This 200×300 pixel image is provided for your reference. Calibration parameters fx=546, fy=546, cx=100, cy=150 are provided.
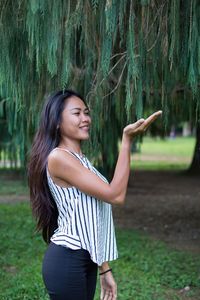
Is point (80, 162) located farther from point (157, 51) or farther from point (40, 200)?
point (157, 51)

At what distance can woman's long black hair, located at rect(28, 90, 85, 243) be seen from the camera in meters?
2.31

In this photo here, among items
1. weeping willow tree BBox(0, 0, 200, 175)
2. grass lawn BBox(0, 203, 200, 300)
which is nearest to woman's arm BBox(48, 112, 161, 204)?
weeping willow tree BBox(0, 0, 200, 175)

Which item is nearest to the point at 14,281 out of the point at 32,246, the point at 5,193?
the point at 32,246

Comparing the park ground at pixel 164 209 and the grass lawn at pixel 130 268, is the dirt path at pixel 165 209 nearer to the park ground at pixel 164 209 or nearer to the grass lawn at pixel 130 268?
the park ground at pixel 164 209

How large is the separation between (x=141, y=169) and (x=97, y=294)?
505 inches

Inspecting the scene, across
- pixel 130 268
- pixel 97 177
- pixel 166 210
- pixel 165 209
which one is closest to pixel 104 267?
pixel 97 177

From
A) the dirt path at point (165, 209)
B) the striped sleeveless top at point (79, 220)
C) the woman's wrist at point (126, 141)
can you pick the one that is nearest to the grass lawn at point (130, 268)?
the dirt path at point (165, 209)

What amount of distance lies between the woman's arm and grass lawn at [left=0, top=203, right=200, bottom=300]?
2574 mm

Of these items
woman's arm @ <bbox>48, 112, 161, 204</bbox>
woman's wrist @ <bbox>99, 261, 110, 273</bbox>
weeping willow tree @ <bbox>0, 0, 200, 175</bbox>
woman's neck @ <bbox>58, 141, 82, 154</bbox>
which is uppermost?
weeping willow tree @ <bbox>0, 0, 200, 175</bbox>

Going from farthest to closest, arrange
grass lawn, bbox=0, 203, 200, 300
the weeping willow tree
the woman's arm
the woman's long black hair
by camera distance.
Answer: grass lawn, bbox=0, 203, 200, 300
the weeping willow tree
the woman's long black hair
the woman's arm

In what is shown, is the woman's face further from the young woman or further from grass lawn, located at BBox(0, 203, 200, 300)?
grass lawn, located at BBox(0, 203, 200, 300)

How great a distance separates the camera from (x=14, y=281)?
491 centimetres

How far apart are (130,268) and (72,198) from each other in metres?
3.34

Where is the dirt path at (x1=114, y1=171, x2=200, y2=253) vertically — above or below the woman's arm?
below
